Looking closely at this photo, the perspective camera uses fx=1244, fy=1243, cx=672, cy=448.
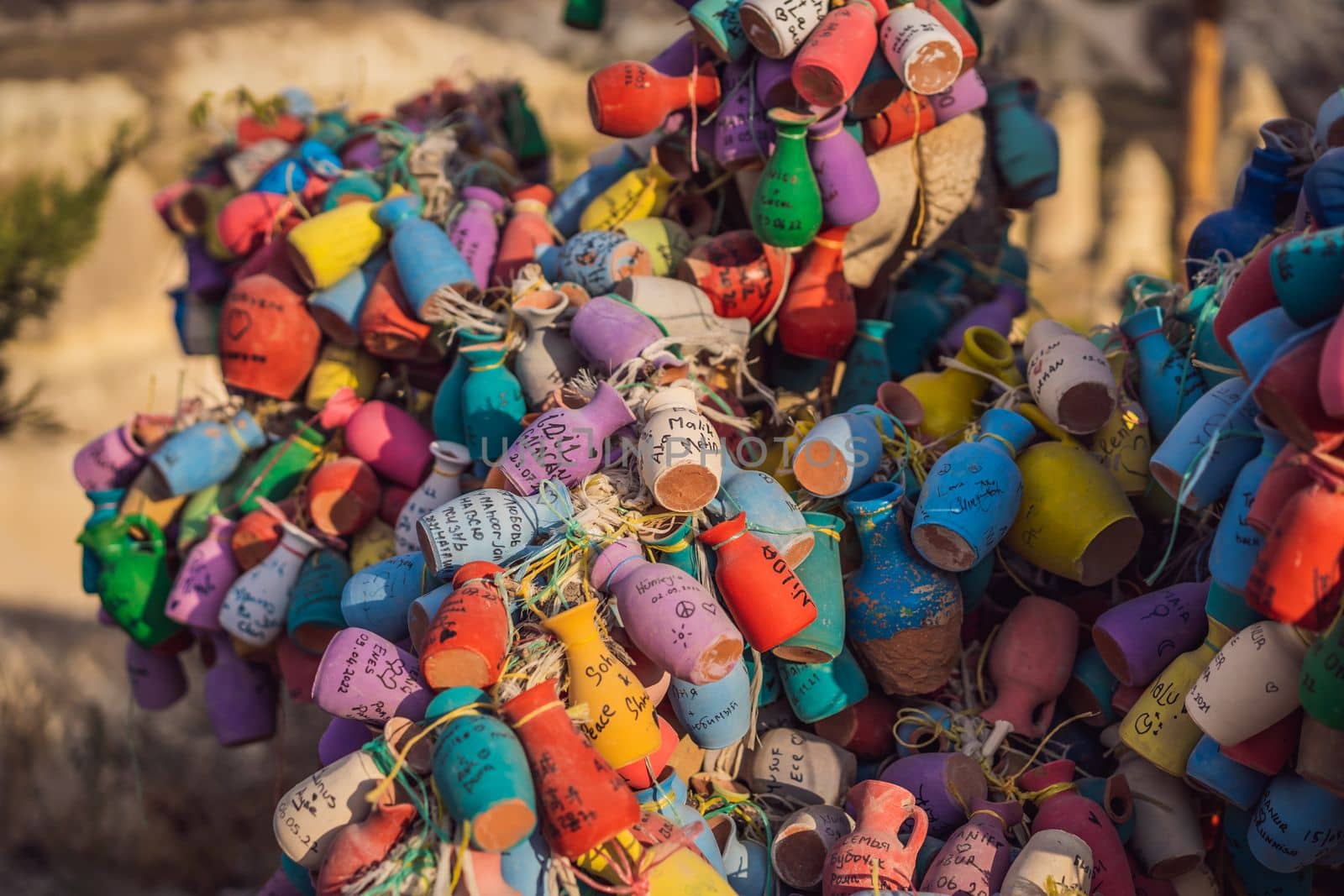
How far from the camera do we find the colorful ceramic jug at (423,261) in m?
2.79

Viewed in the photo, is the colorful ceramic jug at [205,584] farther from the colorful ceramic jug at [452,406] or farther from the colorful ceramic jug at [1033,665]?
the colorful ceramic jug at [1033,665]

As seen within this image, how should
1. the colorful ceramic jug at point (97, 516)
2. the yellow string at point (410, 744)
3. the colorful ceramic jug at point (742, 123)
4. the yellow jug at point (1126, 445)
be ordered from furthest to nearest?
the colorful ceramic jug at point (97, 516) < the colorful ceramic jug at point (742, 123) < the yellow jug at point (1126, 445) < the yellow string at point (410, 744)

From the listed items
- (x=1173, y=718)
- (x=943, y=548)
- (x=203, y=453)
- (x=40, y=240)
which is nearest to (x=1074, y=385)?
(x=943, y=548)

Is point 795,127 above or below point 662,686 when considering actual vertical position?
above

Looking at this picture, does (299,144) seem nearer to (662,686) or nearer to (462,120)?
(462,120)

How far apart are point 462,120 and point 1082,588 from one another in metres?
2.25

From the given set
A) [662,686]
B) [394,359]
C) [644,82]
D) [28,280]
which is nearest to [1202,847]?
[662,686]

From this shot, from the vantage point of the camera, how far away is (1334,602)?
1.74 metres

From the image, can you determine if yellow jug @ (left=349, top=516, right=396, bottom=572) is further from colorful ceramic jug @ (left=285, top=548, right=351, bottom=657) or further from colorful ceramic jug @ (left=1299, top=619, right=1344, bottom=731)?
colorful ceramic jug @ (left=1299, top=619, right=1344, bottom=731)

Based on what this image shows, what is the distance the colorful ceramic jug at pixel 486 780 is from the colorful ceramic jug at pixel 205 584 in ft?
3.97

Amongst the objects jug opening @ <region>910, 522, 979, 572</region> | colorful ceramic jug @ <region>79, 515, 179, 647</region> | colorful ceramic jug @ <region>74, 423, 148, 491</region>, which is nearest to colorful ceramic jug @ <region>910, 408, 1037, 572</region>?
jug opening @ <region>910, 522, 979, 572</region>

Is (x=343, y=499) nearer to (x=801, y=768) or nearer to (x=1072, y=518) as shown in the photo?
(x=801, y=768)

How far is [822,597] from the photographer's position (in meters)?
2.28

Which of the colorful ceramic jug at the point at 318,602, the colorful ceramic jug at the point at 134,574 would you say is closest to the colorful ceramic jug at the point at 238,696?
the colorful ceramic jug at the point at 134,574
